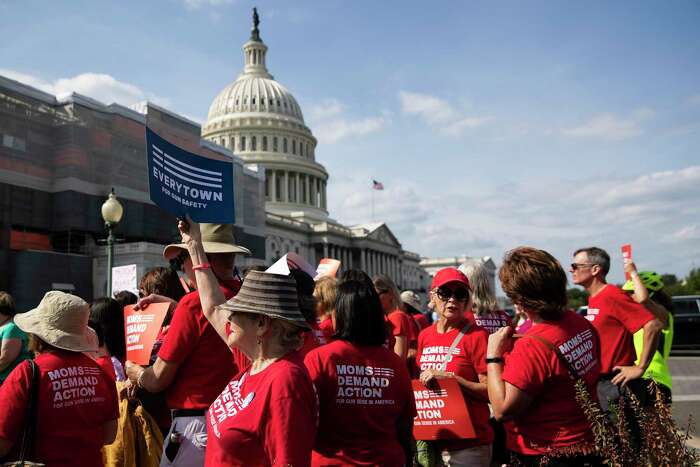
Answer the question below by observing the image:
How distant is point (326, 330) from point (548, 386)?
2162mm

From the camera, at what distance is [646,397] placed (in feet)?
17.2

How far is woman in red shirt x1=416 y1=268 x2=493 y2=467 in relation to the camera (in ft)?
13.4

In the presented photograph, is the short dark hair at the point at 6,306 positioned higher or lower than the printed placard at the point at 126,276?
lower

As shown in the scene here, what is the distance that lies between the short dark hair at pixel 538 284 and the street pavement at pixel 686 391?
3.13m

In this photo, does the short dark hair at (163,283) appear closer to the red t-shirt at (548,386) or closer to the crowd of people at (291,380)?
the crowd of people at (291,380)

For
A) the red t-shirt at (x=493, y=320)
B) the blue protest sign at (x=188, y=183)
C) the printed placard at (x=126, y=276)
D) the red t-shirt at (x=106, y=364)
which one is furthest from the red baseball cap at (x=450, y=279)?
the printed placard at (x=126, y=276)

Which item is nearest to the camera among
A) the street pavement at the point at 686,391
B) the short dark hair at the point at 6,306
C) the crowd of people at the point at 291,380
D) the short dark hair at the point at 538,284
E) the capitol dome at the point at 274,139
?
the crowd of people at the point at 291,380

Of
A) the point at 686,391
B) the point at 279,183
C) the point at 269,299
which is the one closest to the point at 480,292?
the point at 269,299

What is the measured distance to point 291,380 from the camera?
2494 millimetres

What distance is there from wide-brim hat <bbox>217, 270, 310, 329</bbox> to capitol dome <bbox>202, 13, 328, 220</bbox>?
262 feet

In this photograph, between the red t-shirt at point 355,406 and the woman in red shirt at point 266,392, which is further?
the red t-shirt at point 355,406

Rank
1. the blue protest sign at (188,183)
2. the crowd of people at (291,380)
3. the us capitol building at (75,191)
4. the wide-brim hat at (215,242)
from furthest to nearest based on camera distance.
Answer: the us capitol building at (75,191), the wide-brim hat at (215,242), the blue protest sign at (188,183), the crowd of people at (291,380)

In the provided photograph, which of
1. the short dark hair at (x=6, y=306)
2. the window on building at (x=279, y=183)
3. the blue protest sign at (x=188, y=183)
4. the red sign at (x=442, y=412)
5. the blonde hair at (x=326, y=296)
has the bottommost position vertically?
the red sign at (x=442, y=412)

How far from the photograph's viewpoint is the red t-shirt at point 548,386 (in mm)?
3047
